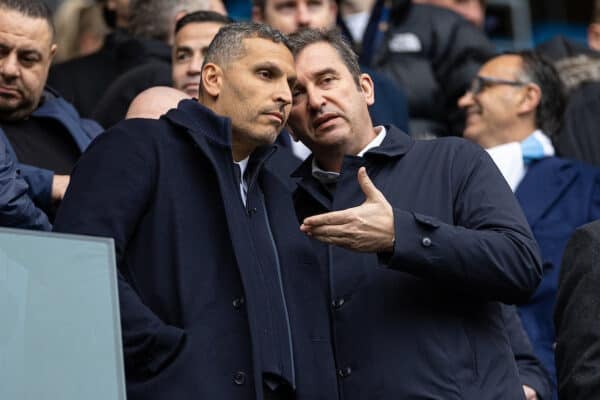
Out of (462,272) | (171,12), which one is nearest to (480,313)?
(462,272)

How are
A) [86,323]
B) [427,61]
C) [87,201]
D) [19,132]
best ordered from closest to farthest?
1. [86,323]
2. [87,201]
3. [19,132]
4. [427,61]

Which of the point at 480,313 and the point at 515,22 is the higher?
the point at 480,313

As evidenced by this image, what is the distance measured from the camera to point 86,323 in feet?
12.8

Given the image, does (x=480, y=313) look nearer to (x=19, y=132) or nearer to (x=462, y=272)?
(x=462, y=272)

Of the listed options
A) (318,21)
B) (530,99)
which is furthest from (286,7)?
(530,99)

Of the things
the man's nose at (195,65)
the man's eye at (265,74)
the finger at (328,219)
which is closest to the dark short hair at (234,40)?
the man's eye at (265,74)

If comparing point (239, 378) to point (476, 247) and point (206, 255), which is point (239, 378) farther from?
point (476, 247)

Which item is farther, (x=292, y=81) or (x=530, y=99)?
(x=530, y=99)

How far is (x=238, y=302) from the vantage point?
4.89 m

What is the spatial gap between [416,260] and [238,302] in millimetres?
629

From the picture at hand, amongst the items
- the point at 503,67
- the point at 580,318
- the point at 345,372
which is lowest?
the point at 345,372

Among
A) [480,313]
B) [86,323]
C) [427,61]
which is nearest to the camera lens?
[86,323]

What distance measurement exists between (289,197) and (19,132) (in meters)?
1.47

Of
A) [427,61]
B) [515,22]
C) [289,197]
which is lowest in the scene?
[515,22]
